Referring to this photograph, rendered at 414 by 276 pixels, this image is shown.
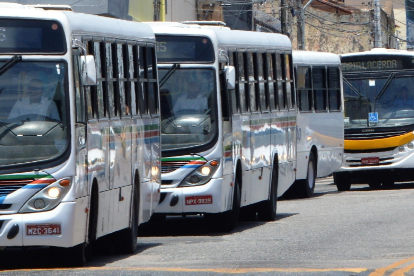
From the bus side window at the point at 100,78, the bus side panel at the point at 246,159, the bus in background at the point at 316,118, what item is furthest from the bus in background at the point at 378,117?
the bus side window at the point at 100,78

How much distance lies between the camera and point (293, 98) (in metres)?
19.8

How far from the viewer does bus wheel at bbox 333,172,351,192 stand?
26.4 metres

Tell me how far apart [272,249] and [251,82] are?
15.2 ft

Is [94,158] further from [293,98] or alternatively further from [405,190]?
[405,190]

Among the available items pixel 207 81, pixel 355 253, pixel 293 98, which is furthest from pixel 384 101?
pixel 355 253

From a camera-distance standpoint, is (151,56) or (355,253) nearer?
(355,253)

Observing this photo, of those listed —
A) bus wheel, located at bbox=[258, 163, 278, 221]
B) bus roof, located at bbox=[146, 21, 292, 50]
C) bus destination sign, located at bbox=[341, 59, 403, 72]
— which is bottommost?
bus wheel, located at bbox=[258, 163, 278, 221]

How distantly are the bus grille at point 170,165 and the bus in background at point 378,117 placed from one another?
12.1 m

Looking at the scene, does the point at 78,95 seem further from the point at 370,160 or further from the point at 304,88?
the point at 370,160

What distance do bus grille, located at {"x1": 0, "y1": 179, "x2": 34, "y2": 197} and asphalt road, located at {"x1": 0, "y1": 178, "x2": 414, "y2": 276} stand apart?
787 mm

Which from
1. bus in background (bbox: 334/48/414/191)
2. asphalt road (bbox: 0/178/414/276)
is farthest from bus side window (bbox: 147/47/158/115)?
bus in background (bbox: 334/48/414/191)

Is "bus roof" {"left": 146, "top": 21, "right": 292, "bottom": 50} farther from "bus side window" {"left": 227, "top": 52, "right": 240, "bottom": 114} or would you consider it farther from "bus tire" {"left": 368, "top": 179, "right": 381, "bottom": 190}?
"bus tire" {"left": 368, "top": 179, "right": 381, "bottom": 190}

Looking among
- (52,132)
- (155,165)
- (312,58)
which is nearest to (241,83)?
(155,165)

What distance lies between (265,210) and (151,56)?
178 inches
